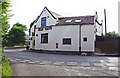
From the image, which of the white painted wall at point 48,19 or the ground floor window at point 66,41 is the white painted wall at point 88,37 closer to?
the ground floor window at point 66,41

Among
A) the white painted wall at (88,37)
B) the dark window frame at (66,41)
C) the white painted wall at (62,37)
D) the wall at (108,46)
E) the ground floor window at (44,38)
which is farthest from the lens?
the ground floor window at (44,38)

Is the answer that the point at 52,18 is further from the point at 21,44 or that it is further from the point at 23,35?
the point at 21,44

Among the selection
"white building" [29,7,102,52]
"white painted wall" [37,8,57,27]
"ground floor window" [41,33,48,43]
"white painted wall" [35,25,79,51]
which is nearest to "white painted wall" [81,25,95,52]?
"white building" [29,7,102,52]

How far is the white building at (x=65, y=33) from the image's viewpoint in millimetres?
30531

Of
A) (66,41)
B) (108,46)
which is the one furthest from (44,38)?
(108,46)

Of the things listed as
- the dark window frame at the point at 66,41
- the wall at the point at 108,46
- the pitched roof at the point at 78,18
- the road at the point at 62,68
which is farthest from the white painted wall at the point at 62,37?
the road at the point at 62,68

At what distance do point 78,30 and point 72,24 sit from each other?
140 cm

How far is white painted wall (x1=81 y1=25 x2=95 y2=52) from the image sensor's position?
3011 cm

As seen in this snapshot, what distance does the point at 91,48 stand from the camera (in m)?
30.1

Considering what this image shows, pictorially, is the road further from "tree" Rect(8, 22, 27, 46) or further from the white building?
"tree" Rect(8, 22, 27, 46)

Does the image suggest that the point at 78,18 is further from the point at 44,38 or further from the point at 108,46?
the point at 108,46

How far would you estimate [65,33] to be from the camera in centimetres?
3244

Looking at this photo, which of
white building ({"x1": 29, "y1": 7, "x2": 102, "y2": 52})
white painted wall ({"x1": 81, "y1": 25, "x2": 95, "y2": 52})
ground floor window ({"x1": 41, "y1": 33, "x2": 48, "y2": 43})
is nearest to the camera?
white painted wall ({"x1": 81, "y1": 25, "x2": 95, "y2": 52})

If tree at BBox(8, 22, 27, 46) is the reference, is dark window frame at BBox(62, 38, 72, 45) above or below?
below
